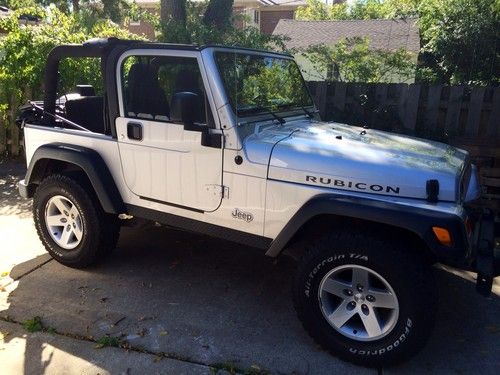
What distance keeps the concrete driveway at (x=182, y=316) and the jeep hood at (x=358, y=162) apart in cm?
111

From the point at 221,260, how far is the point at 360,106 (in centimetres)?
367

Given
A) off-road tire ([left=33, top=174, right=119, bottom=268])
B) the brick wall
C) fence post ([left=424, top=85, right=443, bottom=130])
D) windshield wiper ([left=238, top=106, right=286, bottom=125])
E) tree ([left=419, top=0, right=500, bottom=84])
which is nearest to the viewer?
windshield wiper ([left=238, top=106, right=286, bottom=125])

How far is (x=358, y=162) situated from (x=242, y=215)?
34.9 inches

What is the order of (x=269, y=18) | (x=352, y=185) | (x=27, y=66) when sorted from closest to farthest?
(x=352, y=185) → (x=27, y=66) → (x=269, y=18)

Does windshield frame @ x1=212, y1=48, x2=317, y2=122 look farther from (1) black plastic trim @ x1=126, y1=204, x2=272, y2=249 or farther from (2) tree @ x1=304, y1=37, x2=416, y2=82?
(2) tree @ x1=304, y1=37, x2=416, y2=82

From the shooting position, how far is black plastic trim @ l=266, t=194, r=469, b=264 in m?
2.56

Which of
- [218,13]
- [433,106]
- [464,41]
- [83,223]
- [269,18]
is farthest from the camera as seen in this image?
[269,18]

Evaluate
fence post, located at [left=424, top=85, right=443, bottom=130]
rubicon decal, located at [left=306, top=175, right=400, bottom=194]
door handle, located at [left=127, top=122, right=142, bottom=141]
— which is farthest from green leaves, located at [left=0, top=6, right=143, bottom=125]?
rubicon decal, located at [left=306, top=175, right=400, bottom=194]

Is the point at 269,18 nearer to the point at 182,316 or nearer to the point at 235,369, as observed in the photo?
the point at 182,316

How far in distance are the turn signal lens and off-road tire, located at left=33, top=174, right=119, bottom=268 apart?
2.62m

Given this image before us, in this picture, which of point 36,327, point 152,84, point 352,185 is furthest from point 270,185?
point 36,327

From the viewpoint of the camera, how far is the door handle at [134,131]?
139 inches

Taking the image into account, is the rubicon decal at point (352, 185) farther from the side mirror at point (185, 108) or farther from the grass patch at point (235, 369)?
the grass patch at point (235, 369)

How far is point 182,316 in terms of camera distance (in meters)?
3.40
